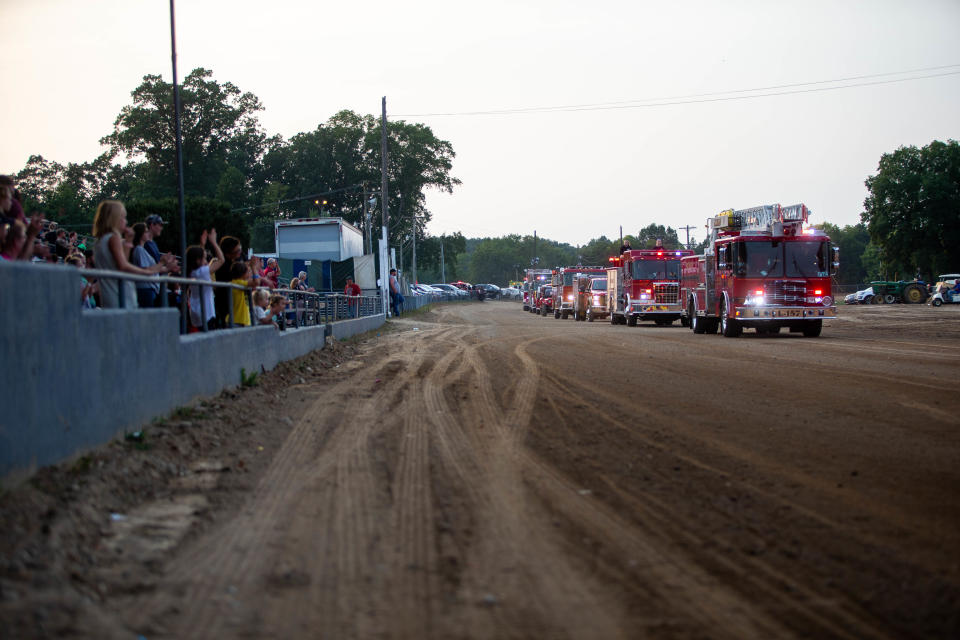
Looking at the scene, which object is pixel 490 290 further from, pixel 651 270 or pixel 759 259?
pixel 759 259

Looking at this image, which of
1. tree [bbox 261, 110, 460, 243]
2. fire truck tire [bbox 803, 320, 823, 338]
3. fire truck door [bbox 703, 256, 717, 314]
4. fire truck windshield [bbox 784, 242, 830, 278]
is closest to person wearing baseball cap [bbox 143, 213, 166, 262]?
fire truck windshield [bbox 784, 242, 830, 278]

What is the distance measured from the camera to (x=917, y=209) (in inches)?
3004

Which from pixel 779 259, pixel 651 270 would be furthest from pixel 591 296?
pixel 779 259

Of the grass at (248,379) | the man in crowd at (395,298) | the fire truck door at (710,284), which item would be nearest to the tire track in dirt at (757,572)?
the grass at (248,379)

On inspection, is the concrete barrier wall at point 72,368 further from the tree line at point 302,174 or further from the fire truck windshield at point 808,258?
the tree line at point 302,174

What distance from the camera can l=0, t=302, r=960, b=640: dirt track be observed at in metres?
3.73

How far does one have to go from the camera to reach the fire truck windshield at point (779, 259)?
2334cm

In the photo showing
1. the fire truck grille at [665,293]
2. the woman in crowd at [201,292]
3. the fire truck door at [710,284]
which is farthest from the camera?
the fire truck grille at [665,293]

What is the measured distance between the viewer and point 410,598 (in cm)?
394

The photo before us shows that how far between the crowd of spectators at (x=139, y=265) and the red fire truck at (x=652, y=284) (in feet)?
70.3

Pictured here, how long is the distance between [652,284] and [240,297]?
24.5 meters

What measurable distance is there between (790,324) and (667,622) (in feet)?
70.5

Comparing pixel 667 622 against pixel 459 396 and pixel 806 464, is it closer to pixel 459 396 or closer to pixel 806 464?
pixel 806 464

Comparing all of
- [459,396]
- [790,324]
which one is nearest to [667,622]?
[459,396]
